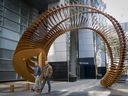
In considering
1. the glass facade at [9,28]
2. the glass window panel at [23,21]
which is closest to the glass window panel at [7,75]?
the glass facade at [9,28]

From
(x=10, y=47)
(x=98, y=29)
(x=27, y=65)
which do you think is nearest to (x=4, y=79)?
(x=10, y=47)

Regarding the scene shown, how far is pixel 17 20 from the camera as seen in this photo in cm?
3200

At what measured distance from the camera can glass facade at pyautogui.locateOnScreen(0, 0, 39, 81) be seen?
92.7 ft

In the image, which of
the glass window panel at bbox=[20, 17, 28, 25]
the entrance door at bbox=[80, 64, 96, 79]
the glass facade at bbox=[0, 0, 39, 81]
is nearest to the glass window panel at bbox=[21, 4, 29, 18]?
the glass facade at bbox=[0, 0, 39, 81]

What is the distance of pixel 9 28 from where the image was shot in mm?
29844

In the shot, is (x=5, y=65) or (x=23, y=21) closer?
(x=5, y=65)

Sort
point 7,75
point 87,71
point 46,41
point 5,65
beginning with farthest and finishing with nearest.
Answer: point 87,71, point 7,75, point 5,65, point 46,41

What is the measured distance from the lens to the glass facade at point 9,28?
28.2m

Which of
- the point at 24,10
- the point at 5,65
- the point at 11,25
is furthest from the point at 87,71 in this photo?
the point at 5,65

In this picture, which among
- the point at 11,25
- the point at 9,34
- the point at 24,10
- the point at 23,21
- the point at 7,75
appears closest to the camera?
the point at 7,75

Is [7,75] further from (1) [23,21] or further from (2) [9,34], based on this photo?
(1) [23,21]

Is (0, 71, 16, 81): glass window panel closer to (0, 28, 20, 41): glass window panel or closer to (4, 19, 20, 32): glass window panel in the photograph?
(0, 28, 20, 41): glass window panel

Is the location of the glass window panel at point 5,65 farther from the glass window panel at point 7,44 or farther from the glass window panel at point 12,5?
the glass window panel at point 12,5

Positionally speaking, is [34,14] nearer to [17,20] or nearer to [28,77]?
[17,20]
